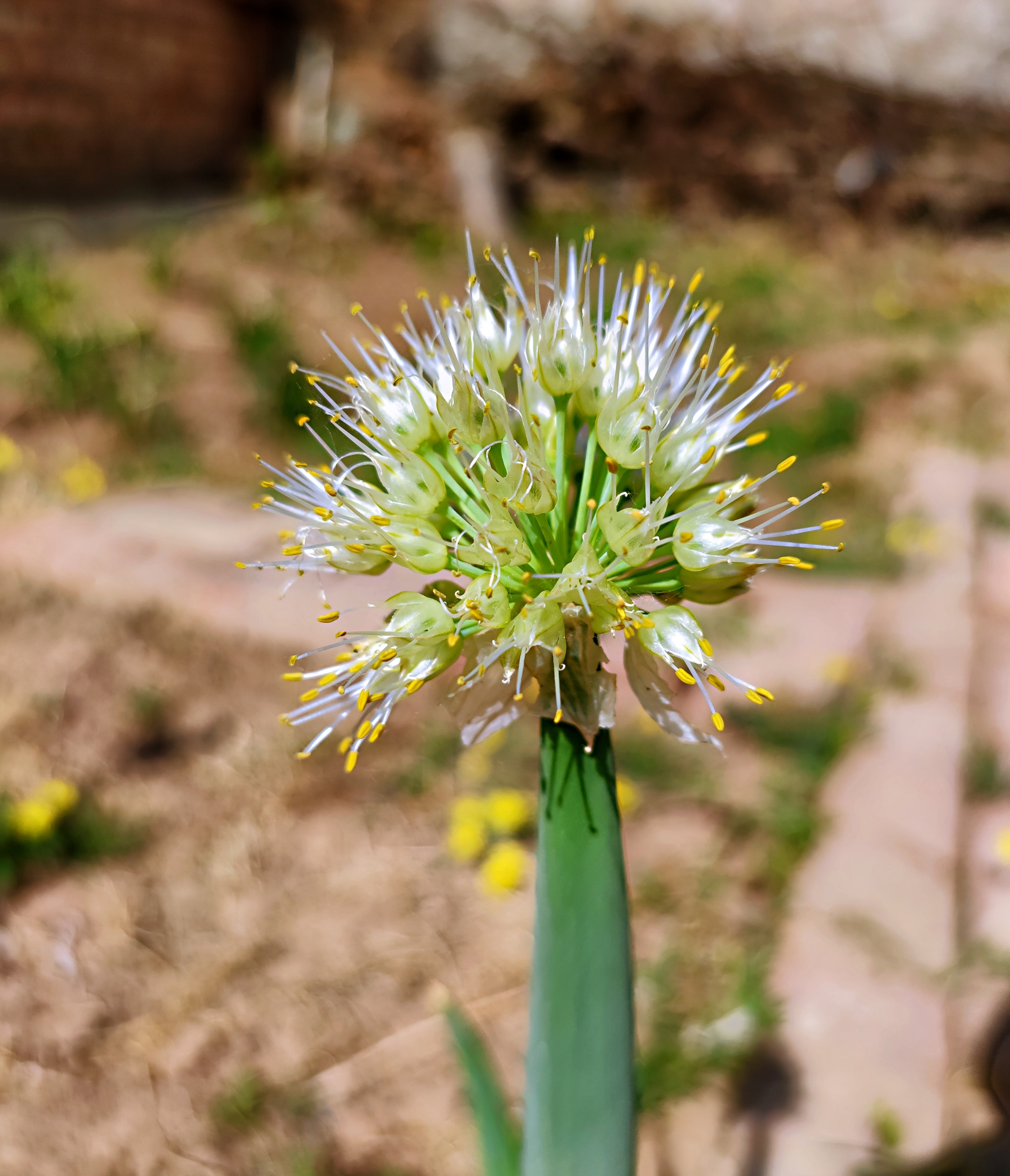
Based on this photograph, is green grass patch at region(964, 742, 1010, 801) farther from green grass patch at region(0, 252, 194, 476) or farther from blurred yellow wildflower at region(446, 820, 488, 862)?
green grass patch at region(0, 252, 194, 476)

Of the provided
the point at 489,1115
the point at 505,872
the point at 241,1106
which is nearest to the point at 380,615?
the point at 505,872

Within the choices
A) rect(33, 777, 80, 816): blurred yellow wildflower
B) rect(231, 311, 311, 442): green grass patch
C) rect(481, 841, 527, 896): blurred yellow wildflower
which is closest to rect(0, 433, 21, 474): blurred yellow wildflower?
rect(231, 311, 311, 442): green grass patch

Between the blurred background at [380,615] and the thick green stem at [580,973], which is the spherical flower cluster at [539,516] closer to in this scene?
the thick green stem at [580,973]

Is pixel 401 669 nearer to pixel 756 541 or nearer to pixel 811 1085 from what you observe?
pixel 756 541

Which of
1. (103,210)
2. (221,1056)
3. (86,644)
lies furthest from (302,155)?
(221,1056)

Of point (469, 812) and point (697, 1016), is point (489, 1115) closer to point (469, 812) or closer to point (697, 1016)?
point (697, 1016)
